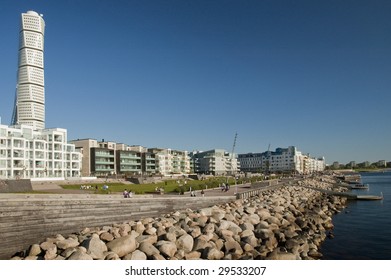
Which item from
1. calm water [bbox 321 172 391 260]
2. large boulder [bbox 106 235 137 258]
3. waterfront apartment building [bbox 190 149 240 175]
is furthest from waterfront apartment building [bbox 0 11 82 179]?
Result: waterfront apartment building [bbox 190 149 240 175]

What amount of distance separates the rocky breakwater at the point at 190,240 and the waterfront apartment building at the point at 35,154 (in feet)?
144

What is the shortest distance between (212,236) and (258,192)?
24353 millimetres

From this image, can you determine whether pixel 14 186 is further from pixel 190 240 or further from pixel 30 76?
pixel 30 76

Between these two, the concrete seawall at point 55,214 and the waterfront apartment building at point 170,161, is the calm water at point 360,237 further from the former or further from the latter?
the waterfront apartment building at point 170,161

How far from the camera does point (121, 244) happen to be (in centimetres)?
1619

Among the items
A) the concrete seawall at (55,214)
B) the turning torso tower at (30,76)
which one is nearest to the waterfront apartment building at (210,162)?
the turning torso tower at (30,76)

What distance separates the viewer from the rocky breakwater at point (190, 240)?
50.7ft

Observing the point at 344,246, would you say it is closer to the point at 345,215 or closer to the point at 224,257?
the point at 224,257

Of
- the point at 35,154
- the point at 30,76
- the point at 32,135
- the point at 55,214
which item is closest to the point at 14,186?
the point at 55,214

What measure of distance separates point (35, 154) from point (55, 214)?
5723 cm

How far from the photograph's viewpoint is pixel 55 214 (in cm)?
1736

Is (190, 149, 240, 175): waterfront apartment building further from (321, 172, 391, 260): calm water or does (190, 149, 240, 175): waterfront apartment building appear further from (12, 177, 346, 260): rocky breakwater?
(12, 177, 346, 260): rocky breakwater
